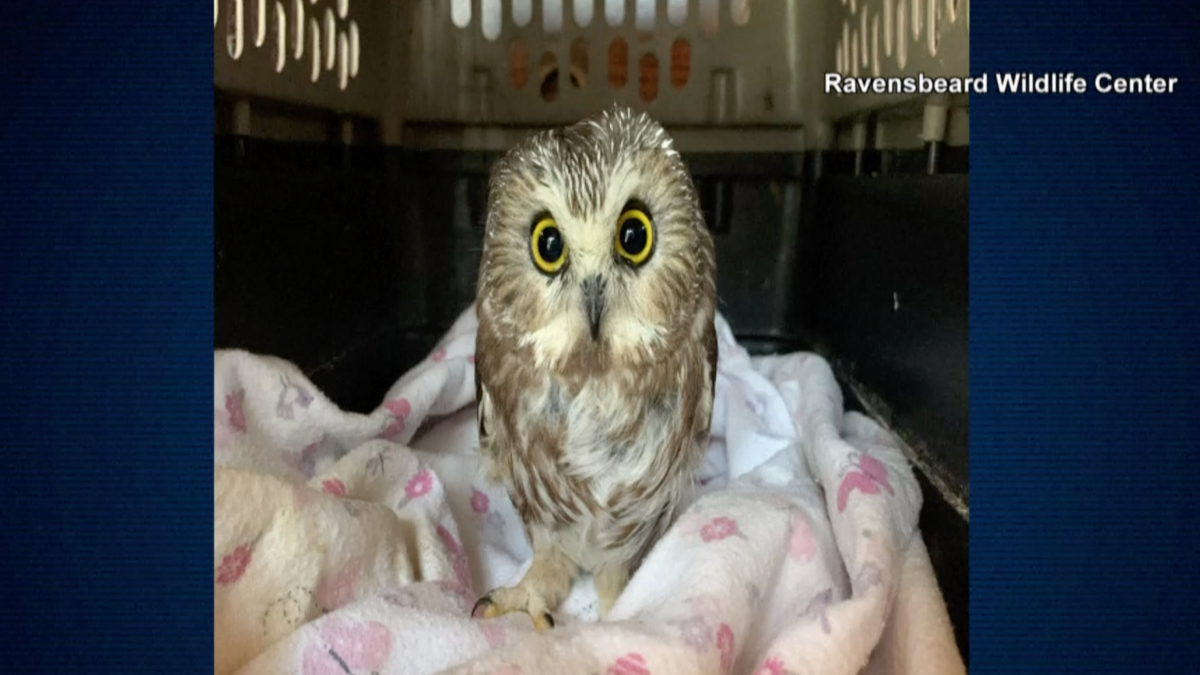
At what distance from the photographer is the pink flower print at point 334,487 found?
3.12 ft

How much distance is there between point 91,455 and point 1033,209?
59cm

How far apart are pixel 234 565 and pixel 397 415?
388 mm

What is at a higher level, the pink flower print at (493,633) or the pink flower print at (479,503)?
the pink flower print at (479,503)

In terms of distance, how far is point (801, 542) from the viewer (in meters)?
0.92

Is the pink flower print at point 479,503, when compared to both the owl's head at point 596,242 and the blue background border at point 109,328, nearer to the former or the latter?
the owl's head at point 596,242

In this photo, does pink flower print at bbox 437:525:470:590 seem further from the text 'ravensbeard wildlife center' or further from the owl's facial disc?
the text 'ravensbeard wildlife center'

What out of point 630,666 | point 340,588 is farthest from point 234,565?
point 630,666

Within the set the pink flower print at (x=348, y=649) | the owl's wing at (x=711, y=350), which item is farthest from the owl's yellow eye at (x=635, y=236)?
the pink flower print at (x=348, y=649)

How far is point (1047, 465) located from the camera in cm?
58

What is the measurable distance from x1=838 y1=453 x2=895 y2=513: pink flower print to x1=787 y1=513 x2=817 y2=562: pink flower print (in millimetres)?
41

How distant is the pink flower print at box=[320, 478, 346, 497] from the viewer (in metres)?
0.95

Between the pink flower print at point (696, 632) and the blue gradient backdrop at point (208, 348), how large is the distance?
216 mm

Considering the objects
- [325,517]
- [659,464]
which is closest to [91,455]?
[325,517]

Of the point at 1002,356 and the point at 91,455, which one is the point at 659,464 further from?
the point at 91,455
